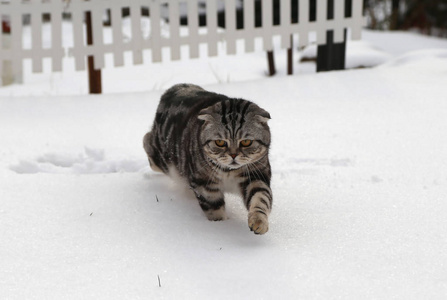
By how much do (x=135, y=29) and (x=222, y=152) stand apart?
3.59m

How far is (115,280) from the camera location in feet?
8.73

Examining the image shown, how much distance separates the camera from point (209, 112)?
3104mm

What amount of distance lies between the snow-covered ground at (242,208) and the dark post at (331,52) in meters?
0.70

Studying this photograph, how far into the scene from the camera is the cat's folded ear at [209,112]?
10.1ft

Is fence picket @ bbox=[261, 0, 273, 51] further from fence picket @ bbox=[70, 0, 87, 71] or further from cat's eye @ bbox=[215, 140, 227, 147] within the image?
cat's eye @ bbox=[215, 140, 227, 147]

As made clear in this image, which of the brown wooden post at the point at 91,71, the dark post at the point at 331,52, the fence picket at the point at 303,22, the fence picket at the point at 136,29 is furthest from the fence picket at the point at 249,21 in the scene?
the brown wooden post at the point at 91,71

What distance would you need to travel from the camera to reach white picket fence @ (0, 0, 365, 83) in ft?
20.2

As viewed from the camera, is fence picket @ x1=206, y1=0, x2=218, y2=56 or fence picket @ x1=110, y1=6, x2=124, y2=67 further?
fence picket @ x1=206, y1=0, x2=218, y2=56

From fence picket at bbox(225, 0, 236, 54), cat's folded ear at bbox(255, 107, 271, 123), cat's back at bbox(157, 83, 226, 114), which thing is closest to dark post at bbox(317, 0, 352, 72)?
fence picket at bbox(225, 0, 236, 54)

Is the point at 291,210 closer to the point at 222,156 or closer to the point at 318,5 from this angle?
the point at 222,156

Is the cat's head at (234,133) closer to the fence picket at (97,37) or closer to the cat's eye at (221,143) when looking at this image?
the cat's eye at (221,143)

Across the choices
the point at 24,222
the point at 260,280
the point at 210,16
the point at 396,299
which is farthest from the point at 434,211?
the point at 210,16

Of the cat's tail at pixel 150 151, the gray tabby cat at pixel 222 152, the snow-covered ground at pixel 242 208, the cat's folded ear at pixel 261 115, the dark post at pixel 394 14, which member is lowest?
the dark post at pixel 394 14

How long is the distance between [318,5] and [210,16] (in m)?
1.19
